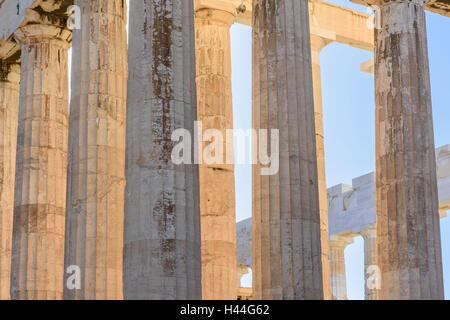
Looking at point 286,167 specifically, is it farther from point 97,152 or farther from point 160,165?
point 97,152

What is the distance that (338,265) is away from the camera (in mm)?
79375

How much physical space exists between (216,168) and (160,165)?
625 inches

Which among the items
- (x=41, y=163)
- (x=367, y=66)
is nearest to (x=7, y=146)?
(x=41, y=163)

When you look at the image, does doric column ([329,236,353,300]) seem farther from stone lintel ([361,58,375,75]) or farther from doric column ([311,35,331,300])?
doric column ([311,35,331,300])

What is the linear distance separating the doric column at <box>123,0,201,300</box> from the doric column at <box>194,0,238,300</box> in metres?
13.8

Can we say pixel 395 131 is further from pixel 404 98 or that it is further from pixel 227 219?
pixel 227 219

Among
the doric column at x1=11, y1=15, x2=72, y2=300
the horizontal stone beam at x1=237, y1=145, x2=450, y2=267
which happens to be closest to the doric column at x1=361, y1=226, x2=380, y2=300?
the horizontal stone beam at x1=237, y1=145, x2=450, y2=267

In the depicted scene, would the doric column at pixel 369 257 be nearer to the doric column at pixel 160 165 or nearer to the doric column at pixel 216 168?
the doric column at pixel 216 168

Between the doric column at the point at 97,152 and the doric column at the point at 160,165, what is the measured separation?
6638 millimetres

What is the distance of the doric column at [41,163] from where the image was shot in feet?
154

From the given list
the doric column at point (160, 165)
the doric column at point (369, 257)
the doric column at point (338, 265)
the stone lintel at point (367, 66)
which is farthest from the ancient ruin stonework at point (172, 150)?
the doric column at point (338, 265)

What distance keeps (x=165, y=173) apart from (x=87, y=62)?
11613 mm

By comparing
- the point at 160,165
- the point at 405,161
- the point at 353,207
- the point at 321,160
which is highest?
the point at 353,207
